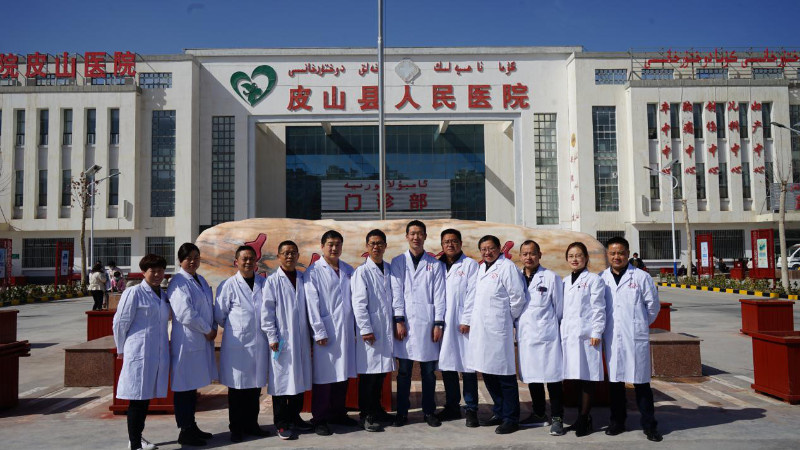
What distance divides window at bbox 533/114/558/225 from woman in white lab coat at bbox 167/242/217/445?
1079 inches

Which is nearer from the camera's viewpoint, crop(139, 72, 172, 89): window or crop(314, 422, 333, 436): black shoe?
crop(314, 422, 333, 436): black shoe

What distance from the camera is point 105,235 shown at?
30.1 meters

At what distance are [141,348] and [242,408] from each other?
0.91 meters

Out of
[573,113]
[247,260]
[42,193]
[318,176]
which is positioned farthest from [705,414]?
[42,193]

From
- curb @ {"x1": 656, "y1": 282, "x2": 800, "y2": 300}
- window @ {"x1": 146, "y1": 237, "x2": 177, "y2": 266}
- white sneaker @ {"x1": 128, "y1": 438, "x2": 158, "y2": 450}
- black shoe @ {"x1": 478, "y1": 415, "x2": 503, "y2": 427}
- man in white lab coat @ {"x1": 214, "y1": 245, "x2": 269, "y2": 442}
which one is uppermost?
window @ {"x1": 146, "y1": 237, "x2": 177, "y2": 266}

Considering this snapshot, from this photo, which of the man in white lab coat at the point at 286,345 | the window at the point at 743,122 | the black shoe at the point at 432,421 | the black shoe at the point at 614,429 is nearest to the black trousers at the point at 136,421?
the man in white lab coat at the point at 286,345

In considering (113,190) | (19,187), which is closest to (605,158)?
(113,190)

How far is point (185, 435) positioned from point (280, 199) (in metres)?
29.5

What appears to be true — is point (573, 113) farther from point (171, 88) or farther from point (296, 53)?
point (171, 88)

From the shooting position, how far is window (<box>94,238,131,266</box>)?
30172 mm

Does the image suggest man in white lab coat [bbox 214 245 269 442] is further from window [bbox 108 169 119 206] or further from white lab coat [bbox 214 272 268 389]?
window [bbox 108 169 119 206]

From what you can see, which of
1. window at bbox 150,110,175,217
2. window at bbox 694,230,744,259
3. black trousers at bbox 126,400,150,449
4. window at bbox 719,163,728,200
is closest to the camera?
black trousers at bbox 126,400,150,449

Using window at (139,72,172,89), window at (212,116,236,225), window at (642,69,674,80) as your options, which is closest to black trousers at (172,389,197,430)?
window at (212,116,236,225)

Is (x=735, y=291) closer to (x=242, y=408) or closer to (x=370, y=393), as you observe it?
(x=370, y=393)
